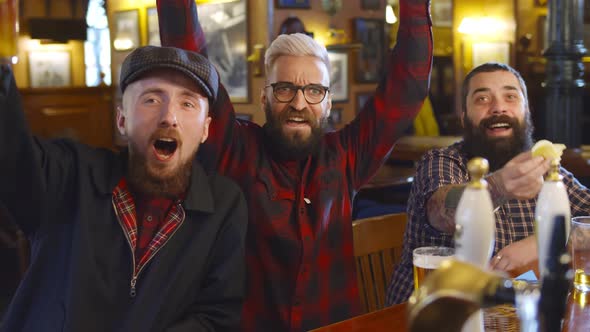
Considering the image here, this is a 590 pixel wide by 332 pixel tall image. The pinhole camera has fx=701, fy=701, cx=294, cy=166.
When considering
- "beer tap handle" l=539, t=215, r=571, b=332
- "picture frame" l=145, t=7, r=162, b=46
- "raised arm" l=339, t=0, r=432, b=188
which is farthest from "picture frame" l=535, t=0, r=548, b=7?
"beer tap handle" l=539, t=215, r=571, b=332

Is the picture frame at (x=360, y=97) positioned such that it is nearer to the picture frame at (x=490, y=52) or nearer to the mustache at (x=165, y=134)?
the picture frame at (x=490, y=52)

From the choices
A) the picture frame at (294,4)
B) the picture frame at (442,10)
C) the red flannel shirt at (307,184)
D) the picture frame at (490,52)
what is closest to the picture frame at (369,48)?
the picture frame at (294,4)

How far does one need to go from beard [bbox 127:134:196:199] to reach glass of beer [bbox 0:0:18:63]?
52 centimetres

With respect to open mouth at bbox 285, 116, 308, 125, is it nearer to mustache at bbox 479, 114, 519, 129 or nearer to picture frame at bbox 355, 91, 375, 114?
mustache at bbox 479, 114, 519, 129

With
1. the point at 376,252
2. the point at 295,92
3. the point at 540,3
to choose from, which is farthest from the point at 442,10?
the point at 295,92

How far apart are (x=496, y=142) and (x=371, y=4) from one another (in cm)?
636

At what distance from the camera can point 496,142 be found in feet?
7.38

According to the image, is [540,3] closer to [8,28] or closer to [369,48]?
[369,48]

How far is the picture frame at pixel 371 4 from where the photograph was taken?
8258mm

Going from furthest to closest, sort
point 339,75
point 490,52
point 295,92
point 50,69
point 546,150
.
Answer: point 50,69
point 490,52
point 339,75
point 295,92
point 546,150

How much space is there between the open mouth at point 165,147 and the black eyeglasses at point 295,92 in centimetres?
44

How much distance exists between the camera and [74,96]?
10148mm

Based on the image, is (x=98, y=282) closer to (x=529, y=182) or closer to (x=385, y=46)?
(x=529, y=182)

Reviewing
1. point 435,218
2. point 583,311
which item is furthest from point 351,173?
point 583,311
